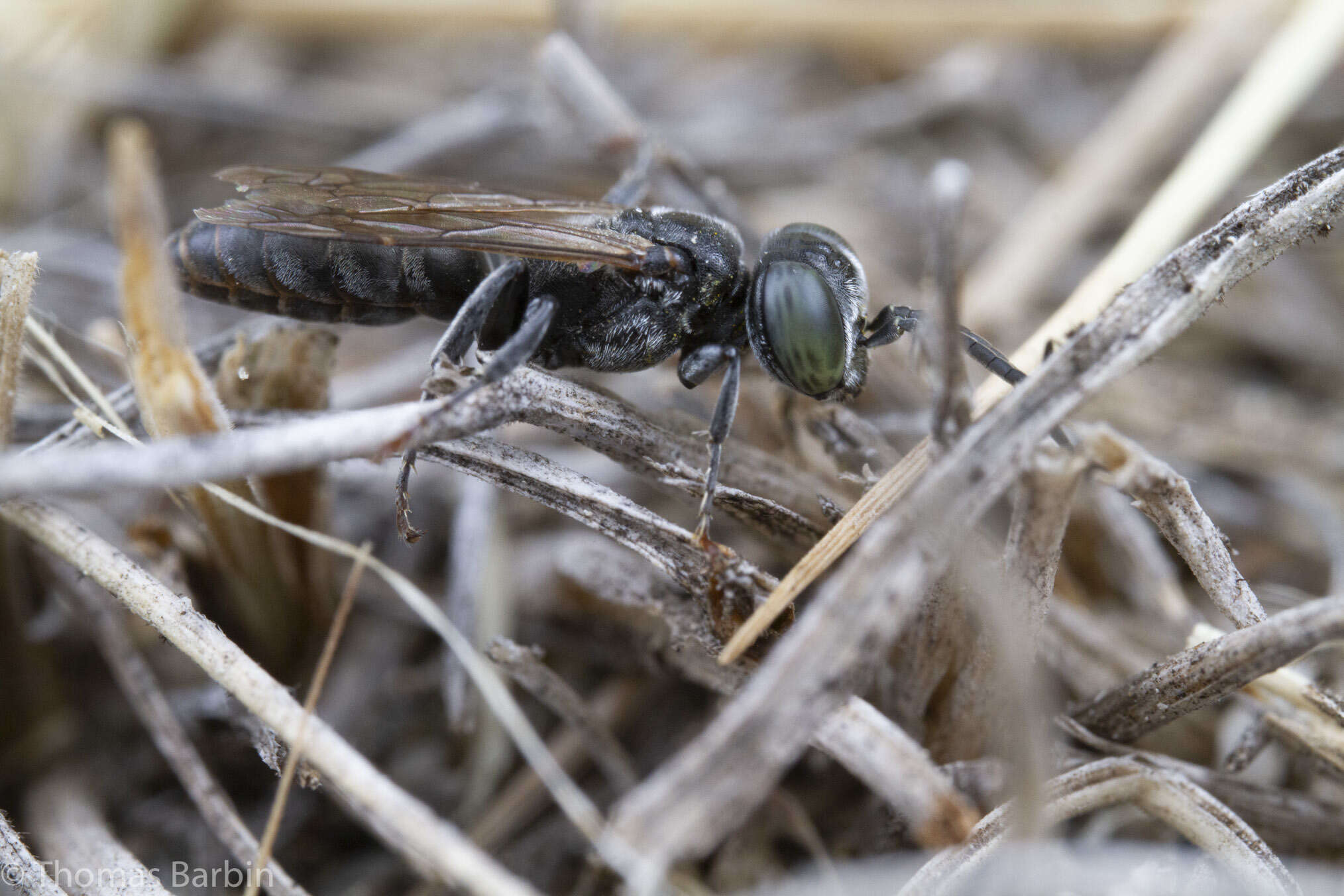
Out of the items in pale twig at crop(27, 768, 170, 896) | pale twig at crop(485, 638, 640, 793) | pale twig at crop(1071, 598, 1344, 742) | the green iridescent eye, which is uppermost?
the green iridescent eye

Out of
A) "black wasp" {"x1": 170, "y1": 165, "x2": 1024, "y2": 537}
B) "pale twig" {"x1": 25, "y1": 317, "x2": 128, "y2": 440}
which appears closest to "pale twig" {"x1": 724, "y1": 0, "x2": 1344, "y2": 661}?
"black wasp" {"x1": 170, "y1": 165, "x2": 1024, "y2": 537}

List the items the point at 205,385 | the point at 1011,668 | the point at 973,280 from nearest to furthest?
the point at 1011,668, the point at 205,385, the point at 973,280

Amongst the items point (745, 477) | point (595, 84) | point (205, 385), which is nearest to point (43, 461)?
point (205, 385)

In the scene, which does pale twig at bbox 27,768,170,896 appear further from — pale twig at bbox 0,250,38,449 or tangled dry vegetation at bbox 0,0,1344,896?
pale twig at bbox 0,250,38,449

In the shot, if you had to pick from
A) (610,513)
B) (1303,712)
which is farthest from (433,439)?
(1303,712)

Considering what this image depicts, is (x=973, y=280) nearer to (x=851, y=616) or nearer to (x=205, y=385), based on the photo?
(x=851, y=616)

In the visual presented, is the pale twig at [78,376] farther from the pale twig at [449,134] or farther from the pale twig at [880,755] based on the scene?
the pale twig at [449,134]
